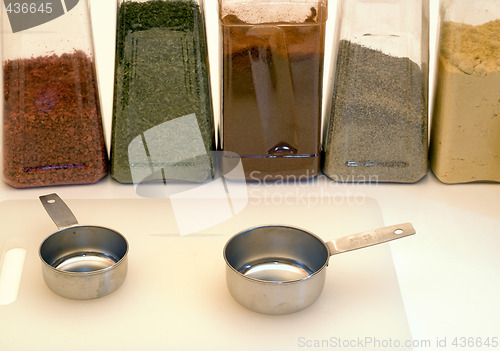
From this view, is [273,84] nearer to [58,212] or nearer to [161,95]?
[161,95]

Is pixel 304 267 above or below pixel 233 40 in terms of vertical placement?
below

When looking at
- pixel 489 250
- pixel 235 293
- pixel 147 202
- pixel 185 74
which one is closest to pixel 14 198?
pixel 147 202

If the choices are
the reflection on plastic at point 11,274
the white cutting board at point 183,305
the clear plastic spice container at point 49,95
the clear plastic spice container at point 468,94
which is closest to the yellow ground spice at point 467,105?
the clear plastic spice container at point 468,94

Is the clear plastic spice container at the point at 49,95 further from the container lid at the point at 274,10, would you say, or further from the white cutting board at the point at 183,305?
the container lid at the point at 274,10

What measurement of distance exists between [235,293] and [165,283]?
102 mm

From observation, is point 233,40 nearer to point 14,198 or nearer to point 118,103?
point 118,103

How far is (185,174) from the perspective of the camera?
101cm

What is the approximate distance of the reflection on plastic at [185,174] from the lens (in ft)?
3.19

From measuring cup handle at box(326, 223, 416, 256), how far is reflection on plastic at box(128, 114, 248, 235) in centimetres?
22

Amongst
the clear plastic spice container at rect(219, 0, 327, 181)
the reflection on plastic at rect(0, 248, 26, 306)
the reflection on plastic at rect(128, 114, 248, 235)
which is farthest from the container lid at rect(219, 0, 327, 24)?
the reflection on plastic at rect(0, 248, 26, 306)

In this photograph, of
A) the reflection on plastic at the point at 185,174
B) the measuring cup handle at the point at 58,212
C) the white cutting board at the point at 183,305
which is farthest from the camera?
the reflection on plastic at the point at 185,174

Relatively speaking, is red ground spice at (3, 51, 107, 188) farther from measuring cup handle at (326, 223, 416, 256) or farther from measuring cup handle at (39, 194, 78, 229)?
measuring cup handle at (326, 223, 416, 256)

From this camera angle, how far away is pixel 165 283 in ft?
2.65

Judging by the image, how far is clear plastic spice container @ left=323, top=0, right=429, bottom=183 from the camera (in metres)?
0.95
